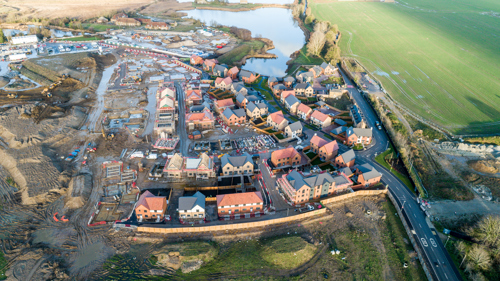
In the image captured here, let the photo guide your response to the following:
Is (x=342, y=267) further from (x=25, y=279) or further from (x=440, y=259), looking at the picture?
(x=25, y=279)

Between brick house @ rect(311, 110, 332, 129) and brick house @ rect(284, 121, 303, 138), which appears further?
brick house @ rect(311, 110, 332, 129)

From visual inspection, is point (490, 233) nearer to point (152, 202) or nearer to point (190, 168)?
point (190, 168)

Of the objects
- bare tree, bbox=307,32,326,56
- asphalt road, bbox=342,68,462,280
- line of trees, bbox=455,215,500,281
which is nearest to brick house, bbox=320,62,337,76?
bare tree, bbox=307,32,326,56

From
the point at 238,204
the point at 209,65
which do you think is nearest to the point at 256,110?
the point at 238,204

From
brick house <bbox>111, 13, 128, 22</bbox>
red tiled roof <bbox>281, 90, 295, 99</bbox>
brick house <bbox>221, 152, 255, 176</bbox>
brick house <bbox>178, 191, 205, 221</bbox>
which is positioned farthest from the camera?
brick house <bbox>111, 13, 128, 22</bbox>

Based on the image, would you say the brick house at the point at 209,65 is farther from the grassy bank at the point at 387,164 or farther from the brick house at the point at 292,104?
the grassy bank at the point at 387,164

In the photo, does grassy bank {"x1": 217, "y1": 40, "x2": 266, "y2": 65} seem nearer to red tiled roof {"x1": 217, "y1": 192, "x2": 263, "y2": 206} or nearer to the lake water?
the lake water

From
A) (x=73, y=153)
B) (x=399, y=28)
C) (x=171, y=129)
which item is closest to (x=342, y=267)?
(x=171, y=129)

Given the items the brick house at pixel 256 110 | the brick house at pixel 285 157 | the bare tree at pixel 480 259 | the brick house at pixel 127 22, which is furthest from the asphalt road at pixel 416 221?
the brick house at pixel 127 22
